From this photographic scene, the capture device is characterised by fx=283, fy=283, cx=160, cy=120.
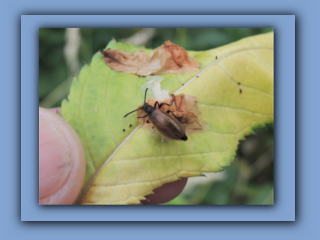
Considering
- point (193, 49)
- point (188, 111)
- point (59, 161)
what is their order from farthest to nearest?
point (193, 49), point (188, 111), point (59, 161)

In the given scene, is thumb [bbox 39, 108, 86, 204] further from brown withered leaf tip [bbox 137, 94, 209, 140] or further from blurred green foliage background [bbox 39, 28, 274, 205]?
blurred green foliage background [bbox 39, 28, 274, 205]

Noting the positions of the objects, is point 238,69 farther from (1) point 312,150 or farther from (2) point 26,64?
(2) point 26,64

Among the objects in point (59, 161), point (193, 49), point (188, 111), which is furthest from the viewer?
point (193, 49)

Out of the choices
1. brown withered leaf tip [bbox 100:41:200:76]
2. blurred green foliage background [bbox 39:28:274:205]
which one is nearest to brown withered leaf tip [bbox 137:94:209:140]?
brown withered leaf tip [bbox 100:41:200:76]

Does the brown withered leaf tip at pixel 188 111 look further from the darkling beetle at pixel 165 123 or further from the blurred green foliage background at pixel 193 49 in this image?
the blurred green foliage background at pixel 193 49

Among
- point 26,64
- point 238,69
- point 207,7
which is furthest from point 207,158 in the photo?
point 26,64

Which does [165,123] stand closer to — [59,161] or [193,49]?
[59,161]

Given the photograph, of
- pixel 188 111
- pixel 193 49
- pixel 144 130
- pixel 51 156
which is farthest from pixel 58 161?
pixel 193 49
